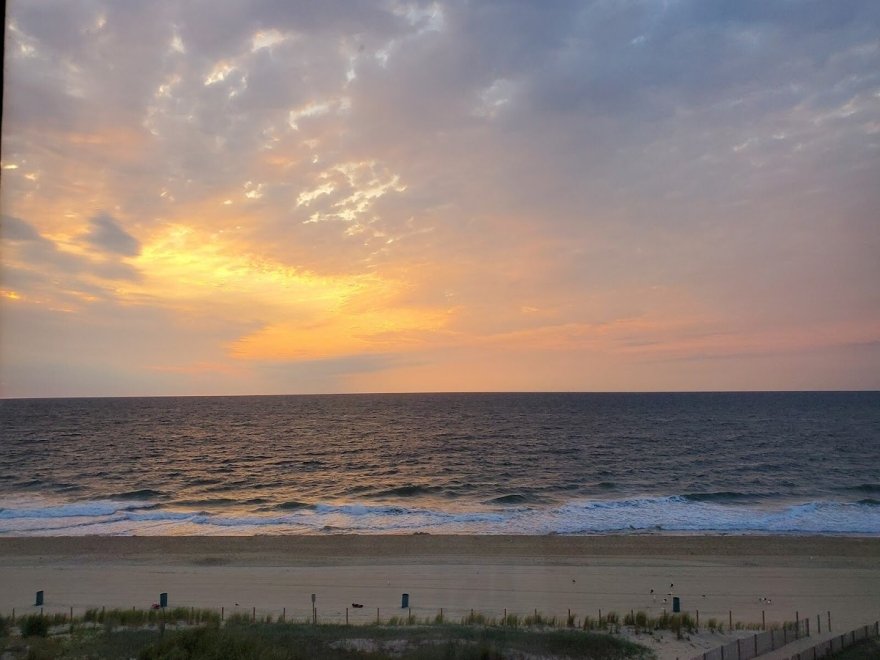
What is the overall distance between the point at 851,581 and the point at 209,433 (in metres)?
72.3

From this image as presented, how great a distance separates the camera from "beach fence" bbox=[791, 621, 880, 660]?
11093 millimetres

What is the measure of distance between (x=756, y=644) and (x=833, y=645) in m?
1.31

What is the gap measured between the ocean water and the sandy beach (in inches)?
113

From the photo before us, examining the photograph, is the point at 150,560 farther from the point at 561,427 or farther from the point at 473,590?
the point at 561,427

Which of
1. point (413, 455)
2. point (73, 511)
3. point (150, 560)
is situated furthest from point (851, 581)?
point (413, 455)

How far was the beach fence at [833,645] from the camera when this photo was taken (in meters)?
11.1

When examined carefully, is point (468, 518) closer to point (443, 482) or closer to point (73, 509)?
point (443, 482)

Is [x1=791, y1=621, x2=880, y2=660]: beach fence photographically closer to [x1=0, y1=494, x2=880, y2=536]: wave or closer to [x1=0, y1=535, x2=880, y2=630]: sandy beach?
[x1=0, y1=535, x2=880, y2=630]: sandy beach

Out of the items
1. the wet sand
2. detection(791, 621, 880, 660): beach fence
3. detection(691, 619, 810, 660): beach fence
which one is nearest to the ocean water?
the wet sand

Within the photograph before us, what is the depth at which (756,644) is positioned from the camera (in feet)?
40.3

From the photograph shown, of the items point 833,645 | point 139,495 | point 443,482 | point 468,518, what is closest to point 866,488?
point 443,482

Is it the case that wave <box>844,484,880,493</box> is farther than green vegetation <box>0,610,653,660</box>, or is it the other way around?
wave <box>844,484,880,493</box>

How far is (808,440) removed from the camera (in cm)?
6588

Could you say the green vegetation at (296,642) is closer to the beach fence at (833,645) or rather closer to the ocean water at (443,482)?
the beach fence at (833,645)
